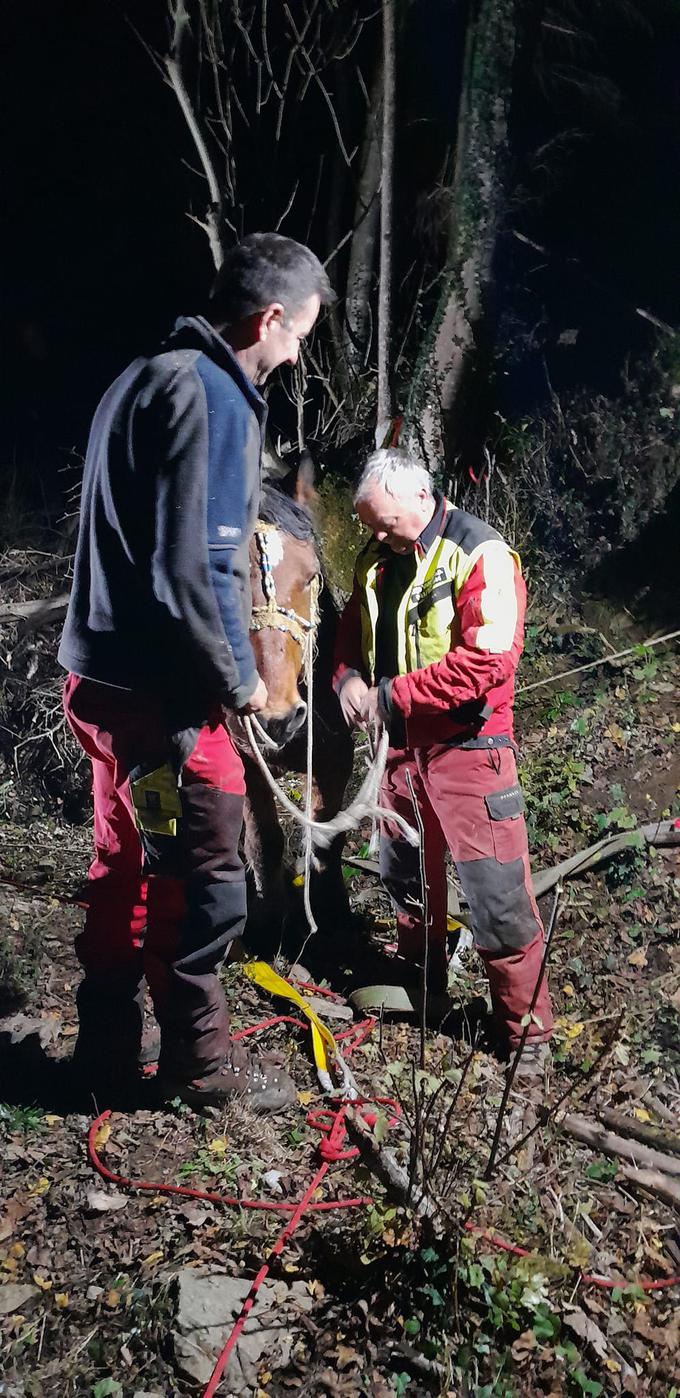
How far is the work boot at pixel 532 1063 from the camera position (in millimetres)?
3039

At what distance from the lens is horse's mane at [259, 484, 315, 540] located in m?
2.83

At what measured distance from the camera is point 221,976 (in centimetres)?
338

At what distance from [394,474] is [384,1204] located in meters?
2.07

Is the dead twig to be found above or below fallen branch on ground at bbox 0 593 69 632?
below

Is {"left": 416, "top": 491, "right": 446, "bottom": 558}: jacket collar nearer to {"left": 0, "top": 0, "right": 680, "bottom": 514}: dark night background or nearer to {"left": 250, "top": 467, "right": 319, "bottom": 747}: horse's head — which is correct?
{"left": 250, "top": 467, "right": 319, "bottom": 747}: horse's head

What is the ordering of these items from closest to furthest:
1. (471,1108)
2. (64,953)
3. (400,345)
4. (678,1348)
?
(678,1348) < (471,1108) < (64,953) < (400,345)

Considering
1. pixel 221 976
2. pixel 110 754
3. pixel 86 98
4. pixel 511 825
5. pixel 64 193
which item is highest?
pixel 86 98

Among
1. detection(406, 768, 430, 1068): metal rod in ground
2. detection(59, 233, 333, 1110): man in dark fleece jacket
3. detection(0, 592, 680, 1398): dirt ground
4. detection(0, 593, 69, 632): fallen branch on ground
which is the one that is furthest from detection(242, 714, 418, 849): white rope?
detection(0, 593, 69, 632): fallen branch on ground

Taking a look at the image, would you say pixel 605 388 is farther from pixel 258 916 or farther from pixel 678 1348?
pixel 678 1348

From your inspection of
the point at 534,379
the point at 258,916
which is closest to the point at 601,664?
the point at 534,379

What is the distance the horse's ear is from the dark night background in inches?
38.2

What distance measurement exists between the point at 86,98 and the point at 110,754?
3140 mm

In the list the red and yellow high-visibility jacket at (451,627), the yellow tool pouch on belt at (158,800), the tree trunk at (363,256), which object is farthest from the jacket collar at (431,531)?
the tree trunk at (363,256)

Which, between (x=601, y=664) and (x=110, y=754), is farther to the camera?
(x=601, y=664)
